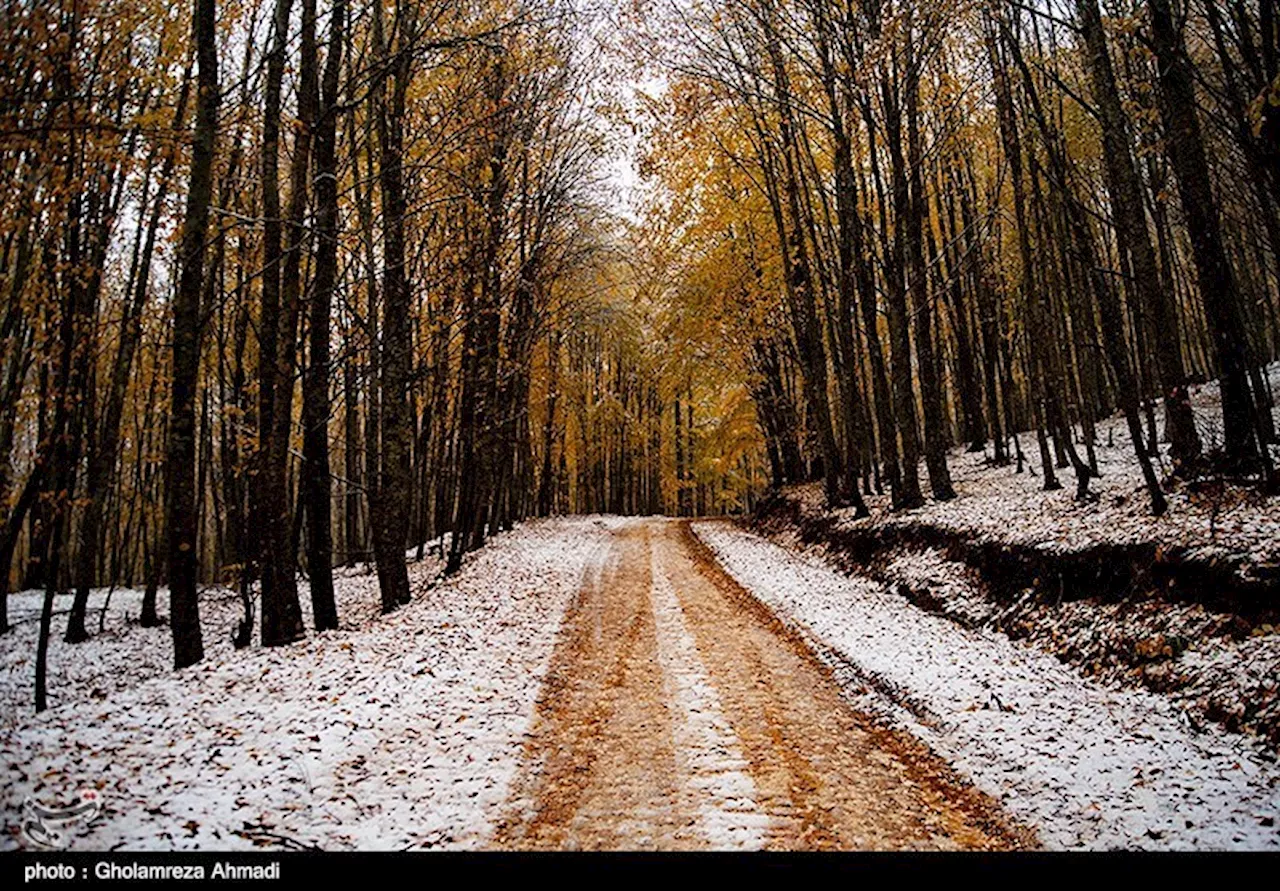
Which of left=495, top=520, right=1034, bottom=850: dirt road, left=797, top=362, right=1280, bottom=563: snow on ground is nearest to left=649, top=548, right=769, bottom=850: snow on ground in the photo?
left=495, top=520, right=1034, bottom=850: dirt road

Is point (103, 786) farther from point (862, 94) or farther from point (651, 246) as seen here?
point (651, 246)

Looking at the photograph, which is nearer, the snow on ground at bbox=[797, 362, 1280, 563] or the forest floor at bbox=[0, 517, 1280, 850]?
the forest floor at bbox=[0, 517, 1280, 850]

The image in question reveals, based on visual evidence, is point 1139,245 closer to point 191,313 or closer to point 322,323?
point 322,323

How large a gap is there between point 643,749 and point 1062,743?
12.1 feet

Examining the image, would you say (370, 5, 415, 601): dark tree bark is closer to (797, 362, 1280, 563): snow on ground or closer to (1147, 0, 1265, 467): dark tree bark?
(797, 362, 1280, 563): snow on ground

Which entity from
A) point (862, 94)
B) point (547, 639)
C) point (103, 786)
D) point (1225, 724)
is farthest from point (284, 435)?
point (862, 94)

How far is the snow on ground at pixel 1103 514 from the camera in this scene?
7426 mm

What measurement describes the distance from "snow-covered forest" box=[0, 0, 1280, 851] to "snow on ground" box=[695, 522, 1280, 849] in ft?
0.15

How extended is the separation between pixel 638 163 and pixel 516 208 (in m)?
3.88

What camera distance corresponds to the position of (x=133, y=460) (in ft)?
73.2

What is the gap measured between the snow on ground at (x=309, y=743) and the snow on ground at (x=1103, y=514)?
7600 millimetres

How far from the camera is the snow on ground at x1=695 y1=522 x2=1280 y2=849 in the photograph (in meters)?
4.64

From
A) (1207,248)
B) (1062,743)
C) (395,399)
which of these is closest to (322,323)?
(395,399)
